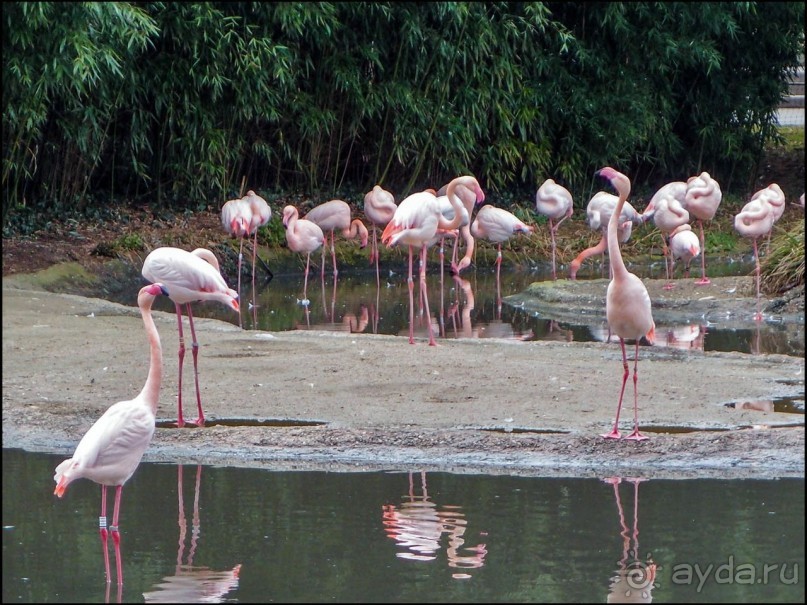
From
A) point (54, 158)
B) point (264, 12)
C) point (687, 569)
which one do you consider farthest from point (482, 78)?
point (687, 569)

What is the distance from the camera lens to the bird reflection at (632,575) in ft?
12.6

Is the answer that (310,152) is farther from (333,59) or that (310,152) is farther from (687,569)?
(687,569)

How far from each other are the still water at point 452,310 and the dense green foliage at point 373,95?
169 centimetres

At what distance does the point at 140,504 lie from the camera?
4.80 m

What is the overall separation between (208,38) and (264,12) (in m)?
0.77

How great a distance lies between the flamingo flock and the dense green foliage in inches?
51.1

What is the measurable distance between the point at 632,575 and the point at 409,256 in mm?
5063

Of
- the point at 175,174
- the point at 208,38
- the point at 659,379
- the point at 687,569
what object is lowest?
the point at 687,569

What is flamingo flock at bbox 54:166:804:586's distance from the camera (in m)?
4.26

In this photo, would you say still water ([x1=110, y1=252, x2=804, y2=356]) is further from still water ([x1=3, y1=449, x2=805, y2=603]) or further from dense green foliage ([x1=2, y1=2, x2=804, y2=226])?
still water ([x1=3, y1=449, x2=805, y2=603])

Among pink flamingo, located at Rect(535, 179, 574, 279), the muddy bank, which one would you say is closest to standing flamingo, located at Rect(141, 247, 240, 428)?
the muddy bank

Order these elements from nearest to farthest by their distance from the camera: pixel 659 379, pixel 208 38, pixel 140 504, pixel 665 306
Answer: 1. pixel 140 504
2. pixel 659 379
3. pixel 665 306
4. pixel 208 38

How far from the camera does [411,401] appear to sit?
6.21 m

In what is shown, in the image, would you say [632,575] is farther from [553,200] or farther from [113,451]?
[553,200]
